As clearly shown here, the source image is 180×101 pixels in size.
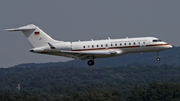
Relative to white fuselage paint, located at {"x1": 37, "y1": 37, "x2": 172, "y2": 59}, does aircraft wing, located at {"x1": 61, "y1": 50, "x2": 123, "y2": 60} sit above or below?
below

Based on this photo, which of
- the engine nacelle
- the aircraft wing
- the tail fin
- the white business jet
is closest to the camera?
the aircraft wing

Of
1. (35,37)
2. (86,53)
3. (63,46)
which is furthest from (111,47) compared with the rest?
(35,37)

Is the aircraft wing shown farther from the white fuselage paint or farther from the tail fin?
the tail fin

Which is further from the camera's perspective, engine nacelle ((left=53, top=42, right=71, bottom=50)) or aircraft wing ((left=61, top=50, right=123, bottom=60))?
engine nacelle ((left=53, top=42, right=71, bottom=50))

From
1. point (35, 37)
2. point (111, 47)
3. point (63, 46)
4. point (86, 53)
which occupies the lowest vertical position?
point (86, 53)

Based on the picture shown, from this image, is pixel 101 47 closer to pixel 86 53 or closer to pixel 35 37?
pixel 86 53

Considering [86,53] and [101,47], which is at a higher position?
[101,47]

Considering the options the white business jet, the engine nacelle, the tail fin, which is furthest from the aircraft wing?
the tail fin

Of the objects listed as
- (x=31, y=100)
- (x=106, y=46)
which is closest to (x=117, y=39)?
(x=106, y=46)

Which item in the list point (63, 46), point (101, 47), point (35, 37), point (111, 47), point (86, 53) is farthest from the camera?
point (35, 37)

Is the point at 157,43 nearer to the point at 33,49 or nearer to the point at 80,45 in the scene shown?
the point at 80,45

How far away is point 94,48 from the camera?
102188 mm

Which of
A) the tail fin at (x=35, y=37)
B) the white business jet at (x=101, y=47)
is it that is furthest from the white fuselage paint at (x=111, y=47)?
the tail fin at (x=35, y=37)

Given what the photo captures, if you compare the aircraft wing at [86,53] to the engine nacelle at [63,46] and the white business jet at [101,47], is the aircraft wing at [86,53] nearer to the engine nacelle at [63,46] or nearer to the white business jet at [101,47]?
the white business jet at [101,47]
